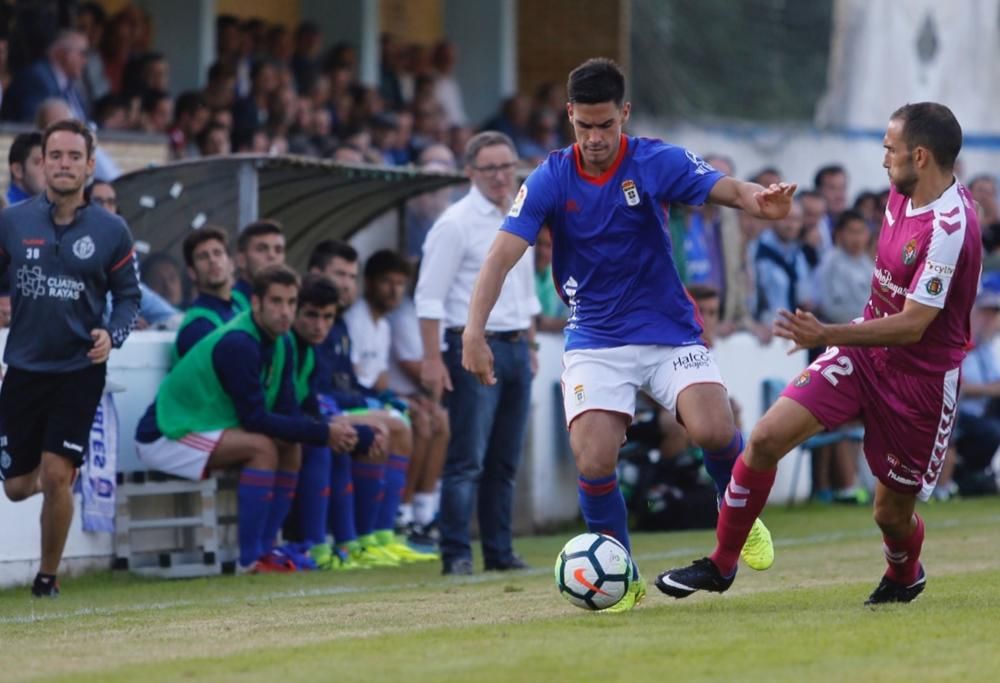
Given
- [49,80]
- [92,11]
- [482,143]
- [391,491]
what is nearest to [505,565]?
[391,491]

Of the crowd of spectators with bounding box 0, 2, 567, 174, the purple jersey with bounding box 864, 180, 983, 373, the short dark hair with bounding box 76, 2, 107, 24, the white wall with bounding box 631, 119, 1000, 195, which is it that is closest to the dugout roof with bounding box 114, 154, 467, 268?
the crowd of spectators with bounding box 0, 2, 567, 174

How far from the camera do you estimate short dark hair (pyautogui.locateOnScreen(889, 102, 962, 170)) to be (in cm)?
819

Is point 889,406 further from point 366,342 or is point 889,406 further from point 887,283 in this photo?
point 366,342

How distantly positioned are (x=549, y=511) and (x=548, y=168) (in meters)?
6.81

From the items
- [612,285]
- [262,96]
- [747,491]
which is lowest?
[747,491]

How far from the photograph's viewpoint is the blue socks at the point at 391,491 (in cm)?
1311

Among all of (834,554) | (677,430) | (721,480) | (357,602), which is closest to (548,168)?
(721,480)

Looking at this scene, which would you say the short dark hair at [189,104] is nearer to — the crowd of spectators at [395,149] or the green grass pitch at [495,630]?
the crowd of spectators at [395,149]

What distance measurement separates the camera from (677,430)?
15.0 meters

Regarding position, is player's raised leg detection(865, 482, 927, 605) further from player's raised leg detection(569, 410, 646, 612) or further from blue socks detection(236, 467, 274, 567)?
blue socks detection(236, 467, 274, 567)

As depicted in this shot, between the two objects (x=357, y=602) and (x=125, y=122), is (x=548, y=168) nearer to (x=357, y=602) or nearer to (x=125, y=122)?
(x=357, y=602)

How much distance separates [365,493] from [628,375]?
4540 millimetres

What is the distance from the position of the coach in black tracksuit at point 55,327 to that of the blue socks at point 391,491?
3.06m

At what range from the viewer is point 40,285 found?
1026cm
